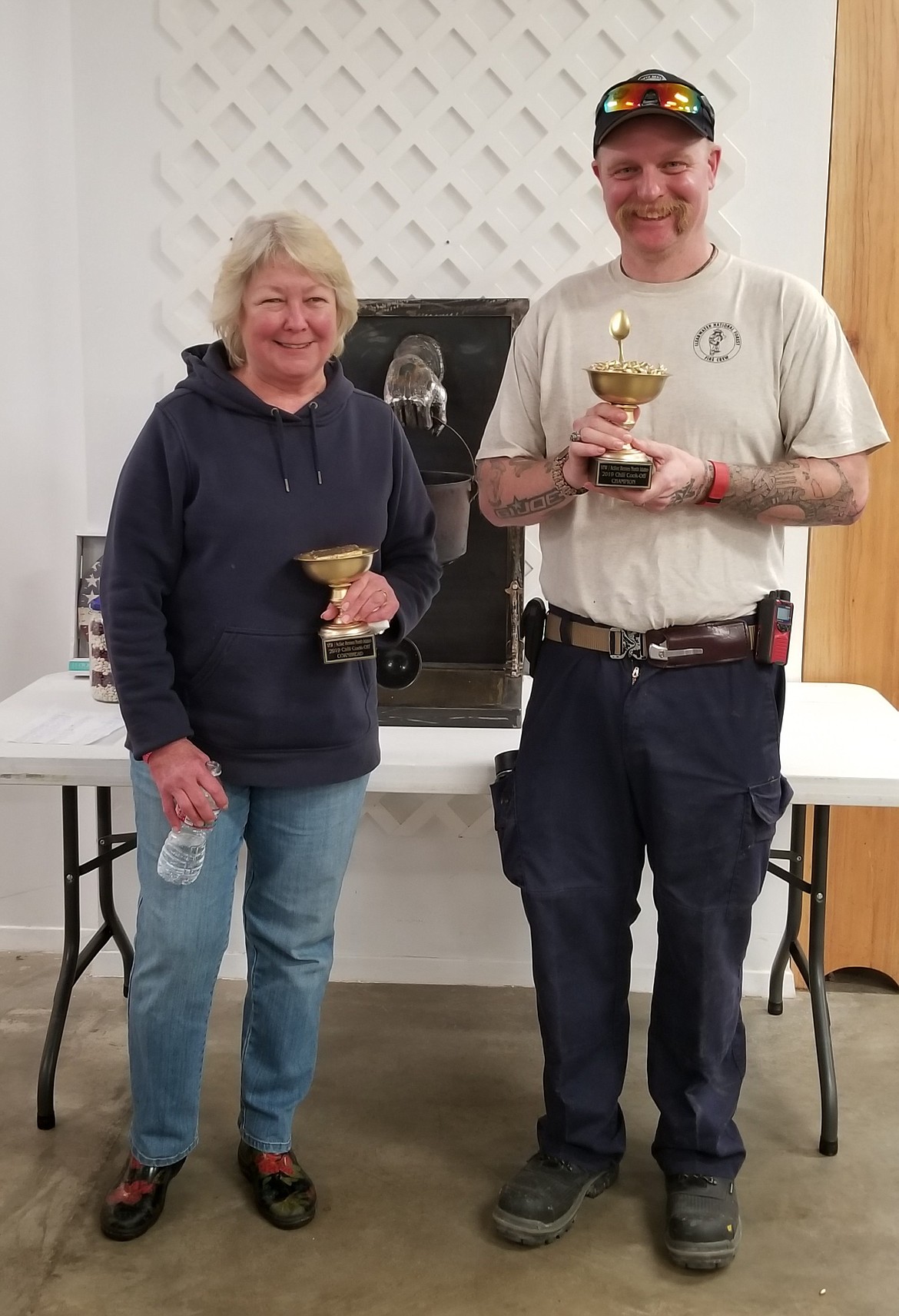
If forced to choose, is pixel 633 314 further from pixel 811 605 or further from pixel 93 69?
pixel 93 69

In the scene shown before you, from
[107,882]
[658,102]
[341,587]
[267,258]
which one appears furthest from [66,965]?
[658,102]

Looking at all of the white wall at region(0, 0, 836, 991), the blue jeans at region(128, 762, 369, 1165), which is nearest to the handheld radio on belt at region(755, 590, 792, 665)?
the blue jeans at region(128, 762, 369, 1165)

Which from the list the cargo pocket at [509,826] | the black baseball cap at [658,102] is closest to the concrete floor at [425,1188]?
the cargo pocket at [509,826]

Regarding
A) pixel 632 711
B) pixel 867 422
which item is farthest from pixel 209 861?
pixel 867 422

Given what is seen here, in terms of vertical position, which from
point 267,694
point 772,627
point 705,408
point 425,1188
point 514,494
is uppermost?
point 705,408

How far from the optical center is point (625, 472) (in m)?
1.85

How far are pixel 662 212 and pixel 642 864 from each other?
1.09 meters

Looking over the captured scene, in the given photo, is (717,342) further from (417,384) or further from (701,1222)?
(701,1222)

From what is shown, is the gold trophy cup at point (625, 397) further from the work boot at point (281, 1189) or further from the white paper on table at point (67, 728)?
the work boot at point (281, 1189)

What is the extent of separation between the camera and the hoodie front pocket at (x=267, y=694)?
6.42ft

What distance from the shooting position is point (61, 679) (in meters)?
3.02

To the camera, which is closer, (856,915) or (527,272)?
(527,272)

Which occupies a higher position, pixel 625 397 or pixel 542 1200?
pixel 625 397

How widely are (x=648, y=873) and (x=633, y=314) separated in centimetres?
156
